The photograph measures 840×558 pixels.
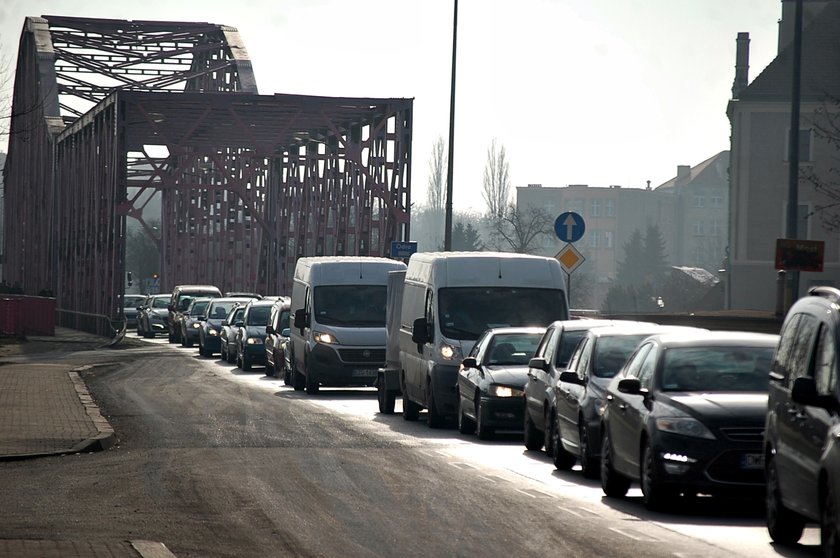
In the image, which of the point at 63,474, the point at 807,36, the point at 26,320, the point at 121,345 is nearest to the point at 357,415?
the point at 63,474

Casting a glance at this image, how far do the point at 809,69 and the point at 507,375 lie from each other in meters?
54.9

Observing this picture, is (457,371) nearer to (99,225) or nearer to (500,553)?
(500,553)

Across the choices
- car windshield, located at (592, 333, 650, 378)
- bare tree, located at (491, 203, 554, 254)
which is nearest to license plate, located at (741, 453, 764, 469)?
car windshield, located at (592, 333, 650, 378)

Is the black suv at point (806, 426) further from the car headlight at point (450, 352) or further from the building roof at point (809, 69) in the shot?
the building roof at point (809, 69)

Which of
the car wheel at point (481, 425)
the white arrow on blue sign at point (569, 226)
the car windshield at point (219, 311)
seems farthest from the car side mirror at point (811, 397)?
the car windshield at point (219, 311)

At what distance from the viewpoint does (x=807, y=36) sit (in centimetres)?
7494

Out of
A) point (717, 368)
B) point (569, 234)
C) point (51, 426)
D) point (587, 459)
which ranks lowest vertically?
point (51, 426)

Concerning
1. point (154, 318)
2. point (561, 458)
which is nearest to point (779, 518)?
point (561, 458)

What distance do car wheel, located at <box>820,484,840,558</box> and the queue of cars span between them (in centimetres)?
1

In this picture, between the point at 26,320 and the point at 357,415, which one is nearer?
the point at 357,415

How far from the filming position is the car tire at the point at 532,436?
20.1 meters

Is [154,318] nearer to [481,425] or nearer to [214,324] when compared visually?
[214,324]

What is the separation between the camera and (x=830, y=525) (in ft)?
32.5

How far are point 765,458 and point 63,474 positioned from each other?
7.17 metres
